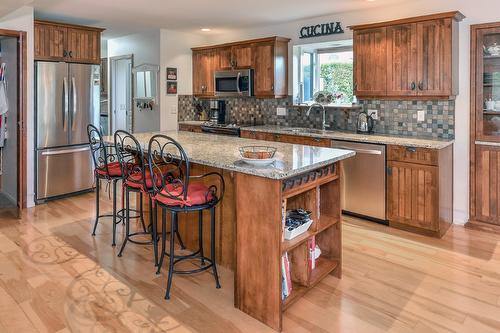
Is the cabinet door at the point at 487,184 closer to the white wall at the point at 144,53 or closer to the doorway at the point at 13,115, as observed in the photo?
the white wall at the point at 144,53

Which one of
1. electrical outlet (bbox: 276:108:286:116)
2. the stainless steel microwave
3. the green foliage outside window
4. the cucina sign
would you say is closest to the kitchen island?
the green foliage outside window

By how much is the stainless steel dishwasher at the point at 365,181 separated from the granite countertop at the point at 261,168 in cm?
124

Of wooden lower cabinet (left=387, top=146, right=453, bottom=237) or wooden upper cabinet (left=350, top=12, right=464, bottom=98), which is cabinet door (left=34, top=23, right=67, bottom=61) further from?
wooden lower cabinet (left=387, top=146, right=453, bottom=237)

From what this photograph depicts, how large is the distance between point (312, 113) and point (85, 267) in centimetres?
354

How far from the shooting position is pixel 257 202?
2264 mm

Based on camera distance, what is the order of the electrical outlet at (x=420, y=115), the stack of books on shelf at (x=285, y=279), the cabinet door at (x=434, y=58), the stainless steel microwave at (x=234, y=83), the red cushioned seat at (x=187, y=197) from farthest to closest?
the stainless steel microwave at (x=234, y=83), the electrical outlet at (x=420, y=115), the cabinet door at (x=434, y=58), the red cushioned seat at (x=187, y=197), the stack of books on shelf at (x=285, y=279)

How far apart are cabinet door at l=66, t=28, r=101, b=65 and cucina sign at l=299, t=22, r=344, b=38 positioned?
2828 millimetres

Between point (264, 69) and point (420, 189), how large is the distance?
2.83m

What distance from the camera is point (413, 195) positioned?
12.5ft

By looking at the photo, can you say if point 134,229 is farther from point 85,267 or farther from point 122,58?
point 122,58

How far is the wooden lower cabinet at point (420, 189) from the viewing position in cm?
367

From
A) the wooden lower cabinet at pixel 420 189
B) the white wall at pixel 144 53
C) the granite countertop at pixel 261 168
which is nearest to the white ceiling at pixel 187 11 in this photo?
the white wall at pixel 144 53

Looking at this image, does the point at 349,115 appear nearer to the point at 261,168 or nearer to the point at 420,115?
the point at 420,115

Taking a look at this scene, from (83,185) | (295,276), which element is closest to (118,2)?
(83,185)
